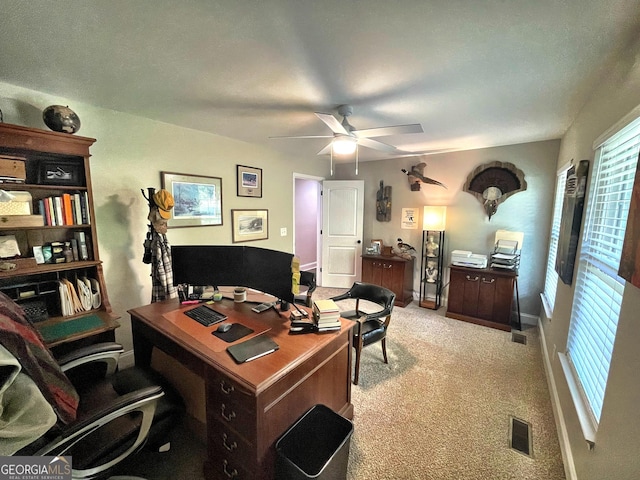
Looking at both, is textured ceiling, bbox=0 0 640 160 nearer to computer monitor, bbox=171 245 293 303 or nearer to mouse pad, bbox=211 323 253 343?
computer monitor, bbox=171 245 293 303

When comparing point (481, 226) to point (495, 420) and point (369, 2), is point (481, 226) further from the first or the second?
point (369, 2)

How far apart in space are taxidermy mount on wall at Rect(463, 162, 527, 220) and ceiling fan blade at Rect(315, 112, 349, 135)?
2558 mm

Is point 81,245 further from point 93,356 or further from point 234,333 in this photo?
point 234,333

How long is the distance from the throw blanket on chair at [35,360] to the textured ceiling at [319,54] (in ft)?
4.35

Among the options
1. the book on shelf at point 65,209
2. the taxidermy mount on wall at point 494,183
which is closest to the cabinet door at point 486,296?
the taxidermy mount on wall at point 494,183

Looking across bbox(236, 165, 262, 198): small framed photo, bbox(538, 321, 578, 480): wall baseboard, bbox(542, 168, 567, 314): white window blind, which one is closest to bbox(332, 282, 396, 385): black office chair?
bbox(538, 321, 578, 480): wall baseboard

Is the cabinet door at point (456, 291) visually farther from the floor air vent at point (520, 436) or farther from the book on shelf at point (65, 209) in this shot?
the book on shelf at point (65, 209)

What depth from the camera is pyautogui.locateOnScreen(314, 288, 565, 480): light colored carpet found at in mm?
1574

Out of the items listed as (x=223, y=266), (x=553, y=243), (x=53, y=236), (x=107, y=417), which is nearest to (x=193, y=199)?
(x=53, y=236)

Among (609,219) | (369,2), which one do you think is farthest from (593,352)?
(369,2)

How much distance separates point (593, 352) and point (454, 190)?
115 inches

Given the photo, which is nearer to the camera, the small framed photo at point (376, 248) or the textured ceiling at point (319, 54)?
the textured ceiling at point (319, 54)

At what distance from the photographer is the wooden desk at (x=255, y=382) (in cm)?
121

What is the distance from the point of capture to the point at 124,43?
1371mm
